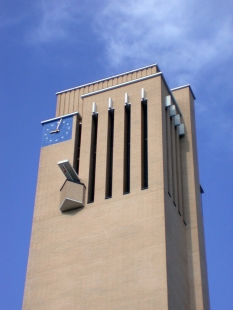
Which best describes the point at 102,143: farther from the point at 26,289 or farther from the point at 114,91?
the point at 26,289

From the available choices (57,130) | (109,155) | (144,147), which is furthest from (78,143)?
(144,147)

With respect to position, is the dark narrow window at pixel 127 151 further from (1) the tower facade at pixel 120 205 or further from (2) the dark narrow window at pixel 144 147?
(2) the dark narrow window at pixel 144 147

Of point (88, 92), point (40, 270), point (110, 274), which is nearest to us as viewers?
point (110, 274)

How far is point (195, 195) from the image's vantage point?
37188mm

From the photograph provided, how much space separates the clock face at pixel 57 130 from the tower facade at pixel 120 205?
0.22ft

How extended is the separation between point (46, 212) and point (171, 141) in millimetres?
7821

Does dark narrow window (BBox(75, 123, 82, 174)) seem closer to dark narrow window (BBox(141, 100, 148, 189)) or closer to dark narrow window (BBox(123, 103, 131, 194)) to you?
dark narrow window (BBox(123, 103, 131, 194))

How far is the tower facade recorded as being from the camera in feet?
103

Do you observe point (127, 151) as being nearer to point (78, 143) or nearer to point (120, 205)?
point (78, 143)

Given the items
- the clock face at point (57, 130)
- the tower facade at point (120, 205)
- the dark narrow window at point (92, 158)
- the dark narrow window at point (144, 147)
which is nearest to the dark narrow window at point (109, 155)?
the tower facade at point (120, 205)

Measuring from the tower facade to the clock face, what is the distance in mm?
67

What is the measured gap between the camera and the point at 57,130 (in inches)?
1548

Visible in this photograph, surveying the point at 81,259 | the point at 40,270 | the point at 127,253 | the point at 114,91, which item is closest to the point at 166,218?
the point at 127,253

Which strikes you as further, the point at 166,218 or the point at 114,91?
the point at 114,91
